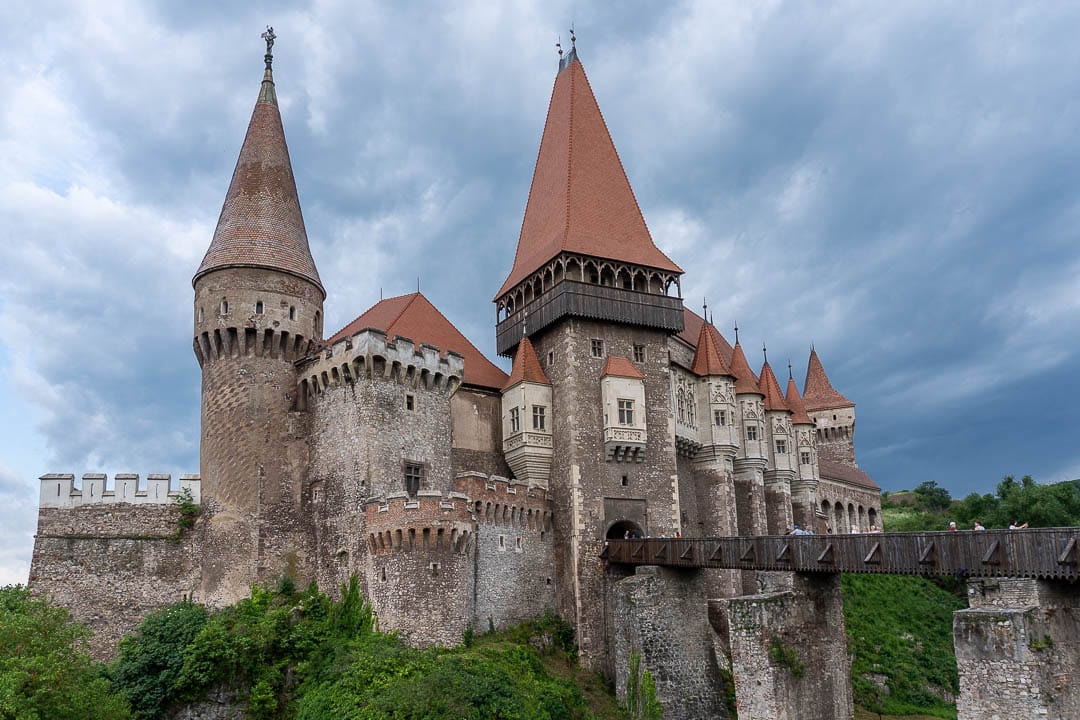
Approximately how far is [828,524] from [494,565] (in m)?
28.9

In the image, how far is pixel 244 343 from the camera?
29.4 meters

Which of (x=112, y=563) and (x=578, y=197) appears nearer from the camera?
(x=112, y=563)

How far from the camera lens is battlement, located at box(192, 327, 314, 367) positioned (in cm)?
2930

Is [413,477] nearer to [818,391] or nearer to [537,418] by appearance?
[537,418]

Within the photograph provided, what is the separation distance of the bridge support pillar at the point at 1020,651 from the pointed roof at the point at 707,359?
19.4 m

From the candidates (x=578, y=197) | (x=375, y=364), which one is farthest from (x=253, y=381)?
(x=578, y=197)

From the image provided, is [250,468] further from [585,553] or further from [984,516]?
[984,516]

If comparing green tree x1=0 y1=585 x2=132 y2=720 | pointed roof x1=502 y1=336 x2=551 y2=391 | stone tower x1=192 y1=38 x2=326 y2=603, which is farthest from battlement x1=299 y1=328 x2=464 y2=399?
green tree x1=0 y1=585 x2=132 y2=720

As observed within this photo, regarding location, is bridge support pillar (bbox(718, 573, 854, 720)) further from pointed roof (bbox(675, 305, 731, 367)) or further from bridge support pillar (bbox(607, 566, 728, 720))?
pointed roof (bbox(675, 305, 731, 367))

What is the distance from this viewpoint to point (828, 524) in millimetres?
51125

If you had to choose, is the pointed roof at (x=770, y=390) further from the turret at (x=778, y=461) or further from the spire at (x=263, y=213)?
the spire at (x=263, y=213)

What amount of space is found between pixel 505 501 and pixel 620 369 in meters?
6.66

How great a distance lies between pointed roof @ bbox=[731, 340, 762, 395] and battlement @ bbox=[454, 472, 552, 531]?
39.7 ft

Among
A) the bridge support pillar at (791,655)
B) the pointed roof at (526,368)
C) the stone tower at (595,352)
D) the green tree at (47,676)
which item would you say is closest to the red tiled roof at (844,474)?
the stone tower at (595,352)
